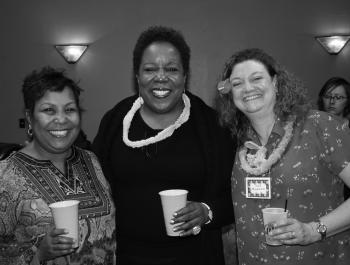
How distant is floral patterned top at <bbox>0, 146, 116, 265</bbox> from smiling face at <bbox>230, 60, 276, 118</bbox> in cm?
91

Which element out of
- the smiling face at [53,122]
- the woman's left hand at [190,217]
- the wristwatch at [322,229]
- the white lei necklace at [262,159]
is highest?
the smiling face at [53,122]

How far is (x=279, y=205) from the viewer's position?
187 cm

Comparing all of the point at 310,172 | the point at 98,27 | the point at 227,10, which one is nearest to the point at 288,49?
the point at 227,10

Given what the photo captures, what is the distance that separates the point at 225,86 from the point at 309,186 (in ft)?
2.37

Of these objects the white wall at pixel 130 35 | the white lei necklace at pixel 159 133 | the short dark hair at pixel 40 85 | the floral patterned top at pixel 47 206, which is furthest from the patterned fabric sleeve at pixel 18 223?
the white wall at pixel 130 35

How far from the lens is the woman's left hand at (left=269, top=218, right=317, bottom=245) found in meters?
1.59

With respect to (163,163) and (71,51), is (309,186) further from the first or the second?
(71,51)

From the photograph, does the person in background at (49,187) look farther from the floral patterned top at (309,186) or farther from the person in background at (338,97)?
the person in background at (338,97)

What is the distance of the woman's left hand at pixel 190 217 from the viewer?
178 centimetres

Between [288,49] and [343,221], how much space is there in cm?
529

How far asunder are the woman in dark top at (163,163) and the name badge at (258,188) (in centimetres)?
24

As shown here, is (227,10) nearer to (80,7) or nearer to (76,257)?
(80,7)

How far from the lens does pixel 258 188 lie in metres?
1.90

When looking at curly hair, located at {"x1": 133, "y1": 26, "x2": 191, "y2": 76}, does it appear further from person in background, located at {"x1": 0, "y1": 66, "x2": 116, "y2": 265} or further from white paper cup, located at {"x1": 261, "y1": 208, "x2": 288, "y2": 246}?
white paper cup, located at {"x1": 261, "y1": 208, "x2": 288, "y2": 246}
